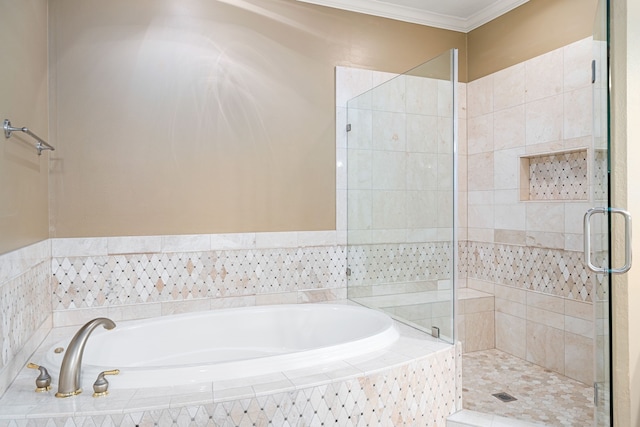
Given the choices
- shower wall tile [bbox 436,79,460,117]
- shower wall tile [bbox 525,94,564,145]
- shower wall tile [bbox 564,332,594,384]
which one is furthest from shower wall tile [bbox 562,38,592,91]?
shower wall tile [bbox 564,332,594,384]

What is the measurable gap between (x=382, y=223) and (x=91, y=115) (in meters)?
1.92

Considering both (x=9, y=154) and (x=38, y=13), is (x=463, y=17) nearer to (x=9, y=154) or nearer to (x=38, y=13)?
(x=38, y=13)

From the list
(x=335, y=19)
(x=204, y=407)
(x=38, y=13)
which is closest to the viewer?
(x=204, y=407)

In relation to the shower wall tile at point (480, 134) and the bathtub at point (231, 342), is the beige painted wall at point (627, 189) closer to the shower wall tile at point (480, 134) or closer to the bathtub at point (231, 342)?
the bathtub at point (231, 342)

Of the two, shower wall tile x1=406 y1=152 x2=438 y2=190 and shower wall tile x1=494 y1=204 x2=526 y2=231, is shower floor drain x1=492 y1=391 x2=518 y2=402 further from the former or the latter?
shower wall tile x1=406 y1=152 x2=438 y2=190

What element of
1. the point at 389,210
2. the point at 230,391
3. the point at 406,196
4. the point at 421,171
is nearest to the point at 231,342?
the point at 230,391

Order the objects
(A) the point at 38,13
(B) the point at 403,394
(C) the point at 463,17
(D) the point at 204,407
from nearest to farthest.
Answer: (D) the point at 204,407
(B) the point at 403,394
(A) the point at 38,13
(C) the point at 463,17

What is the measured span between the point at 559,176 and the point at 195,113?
8.24 feet

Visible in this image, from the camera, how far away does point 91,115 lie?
2.54m

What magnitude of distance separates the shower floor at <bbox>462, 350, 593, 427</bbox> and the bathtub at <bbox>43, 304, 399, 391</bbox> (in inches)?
27.5

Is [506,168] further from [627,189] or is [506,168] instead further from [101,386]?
[101,386]

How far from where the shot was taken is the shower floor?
2249mm

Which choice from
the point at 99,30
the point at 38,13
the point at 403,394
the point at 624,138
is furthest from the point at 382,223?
the point at 38,13

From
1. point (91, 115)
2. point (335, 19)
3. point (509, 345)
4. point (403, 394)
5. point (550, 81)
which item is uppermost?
point (335, 19)
